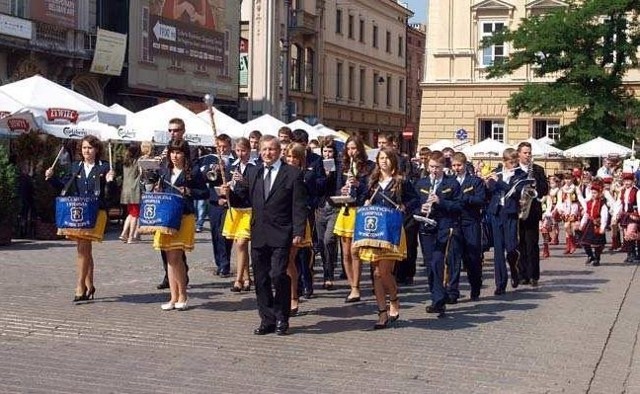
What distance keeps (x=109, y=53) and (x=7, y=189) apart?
1729cm

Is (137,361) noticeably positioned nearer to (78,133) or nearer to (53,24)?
(78,133)

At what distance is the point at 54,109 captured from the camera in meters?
19.2

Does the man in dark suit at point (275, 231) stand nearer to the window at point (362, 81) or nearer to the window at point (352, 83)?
the window at point (352, 83)

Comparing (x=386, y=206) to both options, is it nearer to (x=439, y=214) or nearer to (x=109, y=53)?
(x=439, y=214)

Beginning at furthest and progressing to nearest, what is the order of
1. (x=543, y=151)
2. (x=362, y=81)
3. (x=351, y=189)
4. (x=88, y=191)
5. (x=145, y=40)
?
(x=362, y=81), (x=145, y=40), (x=543, y=151), (x=88, y=191), (x=351, y=189)

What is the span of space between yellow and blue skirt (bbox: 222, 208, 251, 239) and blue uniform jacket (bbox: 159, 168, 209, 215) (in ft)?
3.18

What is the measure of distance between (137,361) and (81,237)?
3320 millimetres

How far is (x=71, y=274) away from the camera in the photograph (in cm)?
1395

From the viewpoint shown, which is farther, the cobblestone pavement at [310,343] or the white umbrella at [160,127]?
the white umbrella at [160,127]

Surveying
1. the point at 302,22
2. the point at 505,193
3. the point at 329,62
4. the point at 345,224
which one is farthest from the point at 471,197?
the point at 329,62

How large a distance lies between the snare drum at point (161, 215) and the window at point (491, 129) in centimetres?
3725

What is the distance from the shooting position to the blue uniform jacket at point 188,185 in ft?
36.5

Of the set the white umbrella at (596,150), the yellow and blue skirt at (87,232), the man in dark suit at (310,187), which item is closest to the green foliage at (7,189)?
the yellow and blue skirt at (87,232)

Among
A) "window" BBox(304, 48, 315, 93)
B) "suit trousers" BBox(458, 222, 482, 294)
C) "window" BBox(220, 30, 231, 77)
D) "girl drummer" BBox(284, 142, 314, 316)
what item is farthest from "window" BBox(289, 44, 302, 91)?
"girl drummer" BBox(284, 142, 314, 316)
